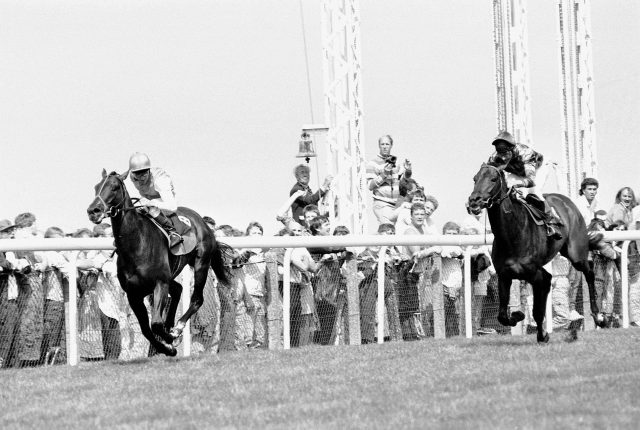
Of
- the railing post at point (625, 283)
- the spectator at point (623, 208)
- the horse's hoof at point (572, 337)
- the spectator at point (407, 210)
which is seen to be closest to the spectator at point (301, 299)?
the spectator at point (407, 210)

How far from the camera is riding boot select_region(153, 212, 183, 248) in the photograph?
1192 cm

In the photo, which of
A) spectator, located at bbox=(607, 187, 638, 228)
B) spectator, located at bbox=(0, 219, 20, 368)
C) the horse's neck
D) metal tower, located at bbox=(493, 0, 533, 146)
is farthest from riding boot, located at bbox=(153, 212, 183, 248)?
metal tower, located at bbox=(493, 0, 533, 146)

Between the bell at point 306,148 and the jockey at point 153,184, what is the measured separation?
657cm

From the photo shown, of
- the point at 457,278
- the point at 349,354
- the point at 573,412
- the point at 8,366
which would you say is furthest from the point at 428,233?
the point at 573,412

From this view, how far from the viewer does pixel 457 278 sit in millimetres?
14453

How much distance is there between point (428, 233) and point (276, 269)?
8.45ft

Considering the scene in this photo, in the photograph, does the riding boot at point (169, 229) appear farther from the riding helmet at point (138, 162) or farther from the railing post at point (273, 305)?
the railing post at point (273, 305)

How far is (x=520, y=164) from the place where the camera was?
501 inches

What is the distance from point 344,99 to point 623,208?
4353mm

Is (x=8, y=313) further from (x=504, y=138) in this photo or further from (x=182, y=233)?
(x=504, y=138)

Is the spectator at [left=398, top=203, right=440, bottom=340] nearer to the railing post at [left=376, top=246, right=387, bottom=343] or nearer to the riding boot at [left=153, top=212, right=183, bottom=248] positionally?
the railing post at [left=376, top=246, right=387, bottom=343]

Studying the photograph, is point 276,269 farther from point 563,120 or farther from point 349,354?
point 563,120

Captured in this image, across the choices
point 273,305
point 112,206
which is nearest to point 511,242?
point 273,305

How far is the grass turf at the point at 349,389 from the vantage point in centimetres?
766
